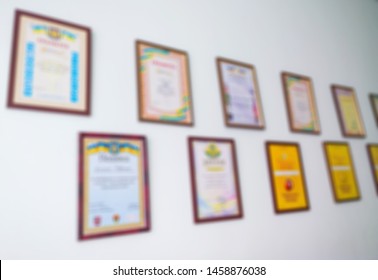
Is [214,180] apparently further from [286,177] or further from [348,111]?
[348,111]

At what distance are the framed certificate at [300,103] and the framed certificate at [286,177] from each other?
17 centimetres

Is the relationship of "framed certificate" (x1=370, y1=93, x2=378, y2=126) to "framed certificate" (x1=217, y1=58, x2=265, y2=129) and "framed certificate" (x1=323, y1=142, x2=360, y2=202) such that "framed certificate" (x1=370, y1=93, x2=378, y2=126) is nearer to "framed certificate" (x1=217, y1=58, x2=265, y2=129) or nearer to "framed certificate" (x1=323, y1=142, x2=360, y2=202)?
"framed certificate" (x1=323, y1=142, x2=360, y2=202)

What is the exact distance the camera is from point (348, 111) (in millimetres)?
1884

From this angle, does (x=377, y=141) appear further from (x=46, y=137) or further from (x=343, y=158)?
(x=46, y=137)

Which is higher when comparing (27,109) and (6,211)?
(27,109)

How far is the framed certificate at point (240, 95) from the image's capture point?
4.50ft

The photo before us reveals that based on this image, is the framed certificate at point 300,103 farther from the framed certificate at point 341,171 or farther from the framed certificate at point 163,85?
the framed certificate at point 163,85

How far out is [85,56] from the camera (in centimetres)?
107

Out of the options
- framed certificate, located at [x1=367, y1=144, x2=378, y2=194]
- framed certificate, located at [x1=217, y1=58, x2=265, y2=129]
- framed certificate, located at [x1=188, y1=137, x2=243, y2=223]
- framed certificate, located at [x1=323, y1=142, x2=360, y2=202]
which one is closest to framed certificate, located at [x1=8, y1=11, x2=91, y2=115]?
framed certificate, located at [x1=188, y1=137, x2=243, y2=223]

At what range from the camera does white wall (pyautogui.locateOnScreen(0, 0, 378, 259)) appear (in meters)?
0.88

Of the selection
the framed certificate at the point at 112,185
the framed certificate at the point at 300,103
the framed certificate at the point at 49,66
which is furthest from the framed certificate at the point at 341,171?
the framed certificate at the point at 49,66

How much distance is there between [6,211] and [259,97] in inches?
51.1

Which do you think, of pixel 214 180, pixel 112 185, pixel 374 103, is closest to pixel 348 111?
pixel 374 103
